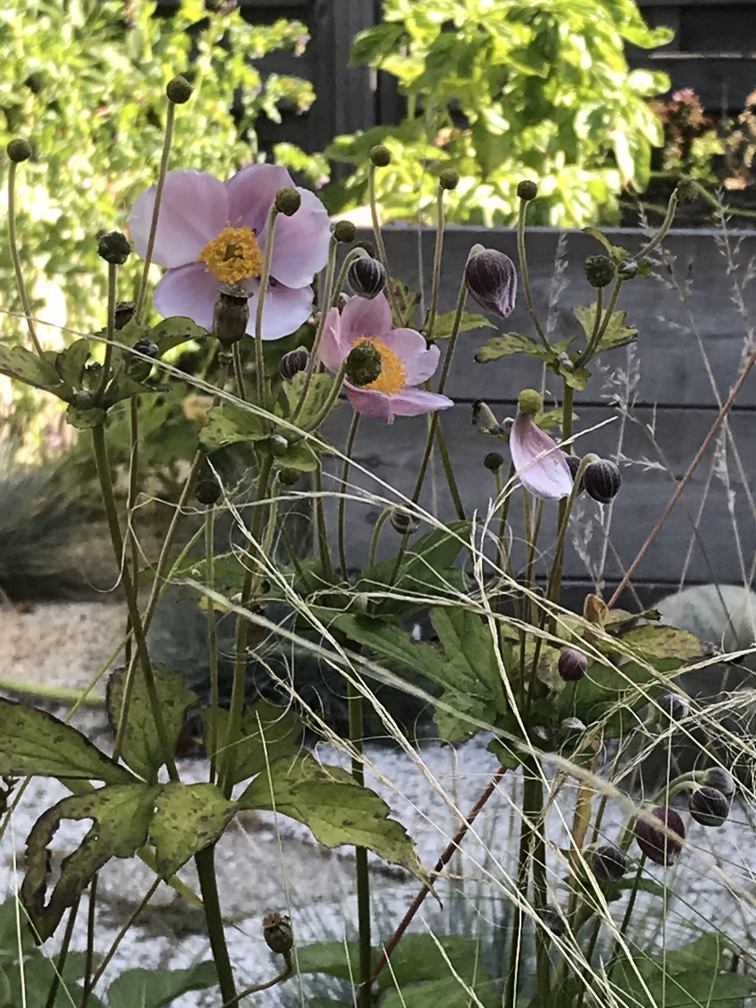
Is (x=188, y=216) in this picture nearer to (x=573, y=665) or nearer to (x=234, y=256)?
(x=234, y=256)

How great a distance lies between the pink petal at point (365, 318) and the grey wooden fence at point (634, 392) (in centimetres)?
91

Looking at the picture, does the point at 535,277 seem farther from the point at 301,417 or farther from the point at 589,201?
the point at 301,417

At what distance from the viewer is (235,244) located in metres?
0.44

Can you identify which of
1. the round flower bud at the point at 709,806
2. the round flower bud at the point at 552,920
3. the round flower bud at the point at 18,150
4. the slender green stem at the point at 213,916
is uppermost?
the round flower bud at the point at 18,150

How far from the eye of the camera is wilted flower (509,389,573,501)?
1.34ft

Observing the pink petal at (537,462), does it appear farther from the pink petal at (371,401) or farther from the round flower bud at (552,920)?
the round flower bud at (552,920)

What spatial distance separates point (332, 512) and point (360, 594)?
3.27ft

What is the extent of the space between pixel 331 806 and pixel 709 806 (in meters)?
0.17

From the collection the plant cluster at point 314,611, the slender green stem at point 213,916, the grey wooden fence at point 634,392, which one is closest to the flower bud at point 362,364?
the plant cluster at point 314,611

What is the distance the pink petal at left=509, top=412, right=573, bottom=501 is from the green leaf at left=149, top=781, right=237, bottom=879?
0.17 metres

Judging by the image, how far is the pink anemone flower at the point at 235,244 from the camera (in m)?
0.43

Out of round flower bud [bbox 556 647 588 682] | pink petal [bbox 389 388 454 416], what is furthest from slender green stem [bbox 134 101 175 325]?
round flower bud [bbox 556 647 588 682]

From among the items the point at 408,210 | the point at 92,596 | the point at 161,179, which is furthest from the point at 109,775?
the point at 92,596

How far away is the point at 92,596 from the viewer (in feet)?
6.07
